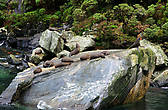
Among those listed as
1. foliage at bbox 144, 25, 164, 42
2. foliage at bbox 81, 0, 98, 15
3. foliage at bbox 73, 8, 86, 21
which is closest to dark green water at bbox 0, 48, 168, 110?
foliage at bbox 144, 25, 164, 42

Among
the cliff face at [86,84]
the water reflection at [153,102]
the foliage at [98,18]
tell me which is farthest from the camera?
the foliage at [98,18]

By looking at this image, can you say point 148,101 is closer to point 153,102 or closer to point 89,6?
point 153,102

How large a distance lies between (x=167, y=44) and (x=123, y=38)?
9.25 ft

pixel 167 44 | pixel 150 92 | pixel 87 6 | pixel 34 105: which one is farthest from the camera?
pixel 87 6

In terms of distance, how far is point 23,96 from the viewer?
248 inches

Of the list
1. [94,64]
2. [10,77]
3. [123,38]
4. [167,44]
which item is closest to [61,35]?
[123,38]

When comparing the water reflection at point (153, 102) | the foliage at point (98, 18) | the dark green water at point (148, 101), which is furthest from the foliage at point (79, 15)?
the water reflection at point (153, 102)

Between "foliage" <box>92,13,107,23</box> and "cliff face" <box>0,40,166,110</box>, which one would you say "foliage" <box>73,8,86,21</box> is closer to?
"foliage" <box>92,13,107,23</box>

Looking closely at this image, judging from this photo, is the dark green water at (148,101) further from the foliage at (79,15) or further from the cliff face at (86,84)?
the foliage at (79,15)

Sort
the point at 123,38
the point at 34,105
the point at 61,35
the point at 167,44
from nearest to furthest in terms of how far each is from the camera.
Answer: the point at 34,105 < the point at 167,44 < the point at 123,38 < the point at 61,35

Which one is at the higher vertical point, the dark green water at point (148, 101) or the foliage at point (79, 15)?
the foliage at point (79, 15)

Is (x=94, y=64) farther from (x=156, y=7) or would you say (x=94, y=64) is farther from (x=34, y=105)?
(x=156, y=7)

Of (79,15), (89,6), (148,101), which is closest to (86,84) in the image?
(148,101)

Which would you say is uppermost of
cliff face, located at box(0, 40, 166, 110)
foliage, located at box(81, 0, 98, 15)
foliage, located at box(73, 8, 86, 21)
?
Answer: foliage, located at box(81, 0, 98, 15)
